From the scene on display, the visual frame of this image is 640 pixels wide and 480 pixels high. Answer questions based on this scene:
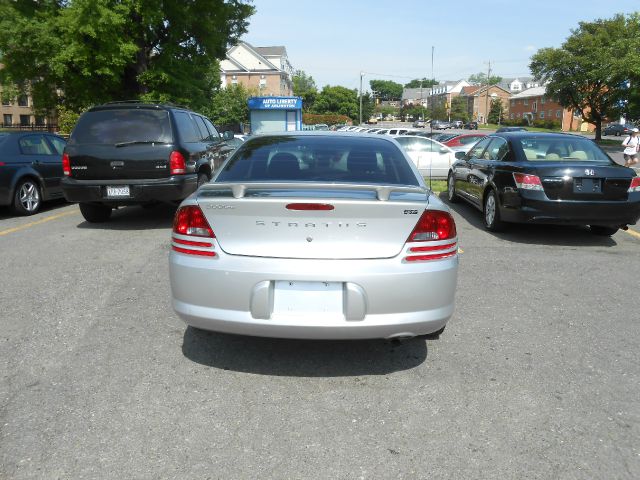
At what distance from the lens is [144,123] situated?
800 cm

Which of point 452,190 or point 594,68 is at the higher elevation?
point 594,68

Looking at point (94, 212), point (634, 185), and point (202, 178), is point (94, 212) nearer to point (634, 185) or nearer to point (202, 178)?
point (202, 178)

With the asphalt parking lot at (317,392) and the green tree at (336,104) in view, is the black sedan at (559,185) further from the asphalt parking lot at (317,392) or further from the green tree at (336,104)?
the green tree at (336,104)

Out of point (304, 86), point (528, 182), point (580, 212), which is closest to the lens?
point (580, 212)

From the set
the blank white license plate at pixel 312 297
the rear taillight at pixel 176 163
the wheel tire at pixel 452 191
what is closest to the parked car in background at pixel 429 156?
the wheel tire at pixel 452 191

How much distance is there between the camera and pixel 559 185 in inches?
276

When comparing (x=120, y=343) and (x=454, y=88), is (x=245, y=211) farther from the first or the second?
(x=454, y=88)

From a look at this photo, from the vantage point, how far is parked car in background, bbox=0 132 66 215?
29.8 feet

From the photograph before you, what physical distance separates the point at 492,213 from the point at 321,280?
5647mm

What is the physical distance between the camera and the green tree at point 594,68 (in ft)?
142

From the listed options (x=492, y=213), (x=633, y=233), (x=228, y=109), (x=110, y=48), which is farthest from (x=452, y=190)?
(x=228, y=109)

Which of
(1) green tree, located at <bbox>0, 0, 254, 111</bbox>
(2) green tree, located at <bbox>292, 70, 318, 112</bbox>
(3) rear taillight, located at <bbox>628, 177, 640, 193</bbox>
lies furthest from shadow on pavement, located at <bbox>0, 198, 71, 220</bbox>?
(2) green tree, located at <bbox>292, 70, 318, 112</bbox>

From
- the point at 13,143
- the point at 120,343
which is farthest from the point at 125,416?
the point at 13,143

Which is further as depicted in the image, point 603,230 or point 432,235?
point 603,230
